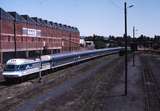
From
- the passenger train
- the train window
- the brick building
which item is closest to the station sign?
the brick building

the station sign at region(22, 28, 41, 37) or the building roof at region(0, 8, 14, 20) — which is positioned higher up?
the building roof at region(0, 8, 14, 20)

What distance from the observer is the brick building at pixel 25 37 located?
71.4m

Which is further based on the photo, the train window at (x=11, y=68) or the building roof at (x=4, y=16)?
the building roof at (x=4, y=16)

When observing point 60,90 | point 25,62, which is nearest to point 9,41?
point 25,62

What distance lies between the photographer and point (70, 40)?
13000 cm

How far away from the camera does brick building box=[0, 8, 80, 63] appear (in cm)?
7138

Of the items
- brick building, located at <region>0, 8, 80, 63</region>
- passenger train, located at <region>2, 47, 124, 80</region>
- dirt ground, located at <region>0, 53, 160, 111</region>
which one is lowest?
dirt ground, located at <region>0, 53, 160, 111</region>

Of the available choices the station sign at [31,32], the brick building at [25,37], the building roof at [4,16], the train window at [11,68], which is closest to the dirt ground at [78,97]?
the train window at [11,68]

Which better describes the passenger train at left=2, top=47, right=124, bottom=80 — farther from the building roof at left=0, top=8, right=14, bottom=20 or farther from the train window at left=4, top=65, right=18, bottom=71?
the building roof at left=0, top=8, right=14, bottom=20

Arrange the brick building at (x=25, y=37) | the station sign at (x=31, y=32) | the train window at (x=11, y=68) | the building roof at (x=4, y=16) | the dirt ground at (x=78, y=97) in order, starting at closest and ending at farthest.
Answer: the dirt ground at (x=78, y=97) → the train window at (x=11, y=68) → the brick building at (x=25, y=37) → the building roof at (x=4, y=16) → the station sign at (x=31, y=32)

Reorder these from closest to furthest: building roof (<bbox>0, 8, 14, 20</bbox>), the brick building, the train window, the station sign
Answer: the train window → the brick building → building roof (<bbox>0, 8, 14, 20</bbox>) → the station sign

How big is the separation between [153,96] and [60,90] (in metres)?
8.54

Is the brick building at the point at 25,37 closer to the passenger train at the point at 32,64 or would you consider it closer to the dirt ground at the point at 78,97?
the passenger train at the point at 32,64

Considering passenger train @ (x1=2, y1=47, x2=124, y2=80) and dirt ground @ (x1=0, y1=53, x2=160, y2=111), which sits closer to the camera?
dirt ground @ (x1=0, y1=53, x2=160, y2=111)
